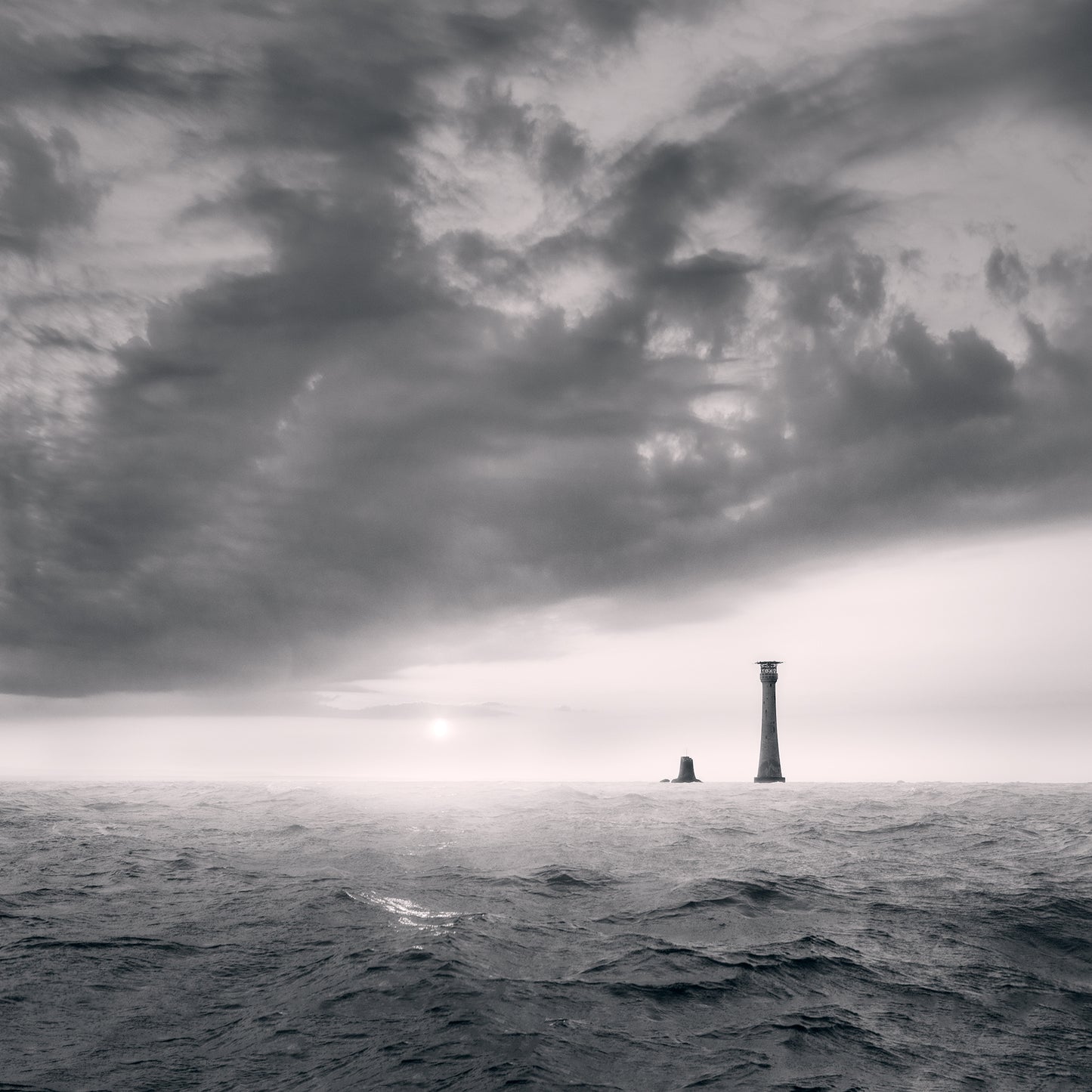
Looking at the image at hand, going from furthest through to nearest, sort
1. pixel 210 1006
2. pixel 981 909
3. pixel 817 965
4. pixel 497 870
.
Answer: pixel 497 870
pixel 981 909
pixel 817 965
pixel 210 1006

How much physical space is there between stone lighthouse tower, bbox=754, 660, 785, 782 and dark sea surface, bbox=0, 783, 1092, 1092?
32036mm

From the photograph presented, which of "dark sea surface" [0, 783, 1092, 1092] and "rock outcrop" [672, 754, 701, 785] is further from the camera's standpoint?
"rock outcrop" [672, 754, 701, 785]

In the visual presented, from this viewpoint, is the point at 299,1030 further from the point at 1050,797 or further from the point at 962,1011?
the point at 1050,797

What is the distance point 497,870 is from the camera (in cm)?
1522

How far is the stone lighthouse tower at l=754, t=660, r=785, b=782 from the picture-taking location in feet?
166

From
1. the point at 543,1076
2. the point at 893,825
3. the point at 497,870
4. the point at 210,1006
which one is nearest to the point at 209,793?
the point at 497,870

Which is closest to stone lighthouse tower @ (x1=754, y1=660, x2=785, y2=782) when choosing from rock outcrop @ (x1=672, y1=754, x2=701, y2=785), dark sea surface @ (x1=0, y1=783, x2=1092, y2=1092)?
rock outcrop @ (x1=672, y1=754, x2=701, y2=785)

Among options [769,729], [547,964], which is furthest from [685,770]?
[547,964]

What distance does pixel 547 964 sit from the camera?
901cm

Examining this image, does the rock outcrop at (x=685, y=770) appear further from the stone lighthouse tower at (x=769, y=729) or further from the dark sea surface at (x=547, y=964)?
the dark sea surface at (x=547, y=964)

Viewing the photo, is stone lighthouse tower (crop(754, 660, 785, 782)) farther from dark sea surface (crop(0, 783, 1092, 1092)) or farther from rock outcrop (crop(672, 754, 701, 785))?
dark sea surface (crop(0, 783, 1092, 1092))

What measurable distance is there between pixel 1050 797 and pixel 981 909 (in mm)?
27126

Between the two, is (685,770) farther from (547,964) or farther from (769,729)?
(547,964)

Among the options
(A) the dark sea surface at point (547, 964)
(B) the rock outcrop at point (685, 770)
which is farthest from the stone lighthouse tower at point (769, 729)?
(A) the dark sea surface at point (547, 964)
